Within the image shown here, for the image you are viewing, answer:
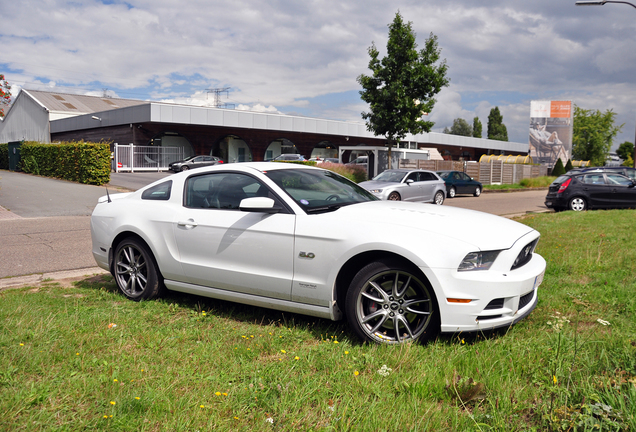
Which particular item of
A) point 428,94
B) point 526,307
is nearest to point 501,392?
point 526,307

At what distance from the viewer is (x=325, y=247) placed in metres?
4.01

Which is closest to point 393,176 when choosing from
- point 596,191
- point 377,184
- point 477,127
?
point 377,184

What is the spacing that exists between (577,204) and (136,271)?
1509 centimetres

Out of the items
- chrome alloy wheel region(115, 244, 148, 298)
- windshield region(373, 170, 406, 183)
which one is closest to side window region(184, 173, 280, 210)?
chrome alloy wheel region(115, 244, 148, 298)

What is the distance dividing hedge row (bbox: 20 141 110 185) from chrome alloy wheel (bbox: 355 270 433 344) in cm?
2207

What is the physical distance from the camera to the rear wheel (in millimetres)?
16250

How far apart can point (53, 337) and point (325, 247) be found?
7.44 feet

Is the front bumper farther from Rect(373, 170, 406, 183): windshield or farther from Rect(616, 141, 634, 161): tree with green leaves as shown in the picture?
Rect(616, 141, 634, 161): tree with green leaves

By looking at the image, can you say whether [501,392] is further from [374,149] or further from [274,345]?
[374,149]

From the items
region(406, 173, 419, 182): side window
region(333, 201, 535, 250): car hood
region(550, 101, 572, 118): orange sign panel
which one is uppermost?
region(550, 101, 572, 118): orange sign panel

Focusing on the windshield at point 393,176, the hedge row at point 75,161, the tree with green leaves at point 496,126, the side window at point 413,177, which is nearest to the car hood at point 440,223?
the windshield at point 393,176

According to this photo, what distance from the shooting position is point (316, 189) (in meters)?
4.73

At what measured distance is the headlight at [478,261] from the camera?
359cm

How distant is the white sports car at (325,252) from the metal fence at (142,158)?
33.5m
